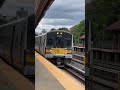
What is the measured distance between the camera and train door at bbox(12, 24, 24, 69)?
9.90ft

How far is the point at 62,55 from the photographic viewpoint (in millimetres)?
19906

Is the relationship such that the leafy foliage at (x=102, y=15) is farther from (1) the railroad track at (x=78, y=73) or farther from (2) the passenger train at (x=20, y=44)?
(1) the railroad track at (x=78, y=73)

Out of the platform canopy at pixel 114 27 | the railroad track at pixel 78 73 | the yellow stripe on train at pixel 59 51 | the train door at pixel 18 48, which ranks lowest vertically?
the railroad track at pixel 78 73

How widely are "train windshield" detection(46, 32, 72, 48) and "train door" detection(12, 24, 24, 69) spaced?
55.5 feet

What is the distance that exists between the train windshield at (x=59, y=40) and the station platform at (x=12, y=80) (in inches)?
667

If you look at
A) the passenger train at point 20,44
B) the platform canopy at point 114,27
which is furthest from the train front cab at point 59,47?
the platform canopy at point 114,27

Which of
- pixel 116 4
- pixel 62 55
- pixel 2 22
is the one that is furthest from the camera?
pixel 62 55

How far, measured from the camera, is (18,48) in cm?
305

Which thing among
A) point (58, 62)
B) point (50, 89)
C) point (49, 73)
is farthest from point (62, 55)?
point (50, 89)

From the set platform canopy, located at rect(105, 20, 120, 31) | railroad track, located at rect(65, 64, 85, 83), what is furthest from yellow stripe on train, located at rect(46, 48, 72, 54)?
platform canopy, located at rect(105, 20, 120, 31)

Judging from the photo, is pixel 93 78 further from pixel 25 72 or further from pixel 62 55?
pixel 62 55

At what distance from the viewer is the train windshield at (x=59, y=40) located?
20109 millimetres

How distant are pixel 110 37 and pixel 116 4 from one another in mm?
295

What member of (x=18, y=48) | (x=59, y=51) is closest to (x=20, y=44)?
(x=18, y=48)
